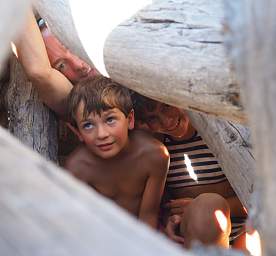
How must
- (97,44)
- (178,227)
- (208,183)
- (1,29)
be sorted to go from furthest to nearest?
(208,183)
(178,227)
(97,44)
(1,29)

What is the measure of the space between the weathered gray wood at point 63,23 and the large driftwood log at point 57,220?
0.95 m

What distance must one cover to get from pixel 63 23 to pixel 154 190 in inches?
38.0

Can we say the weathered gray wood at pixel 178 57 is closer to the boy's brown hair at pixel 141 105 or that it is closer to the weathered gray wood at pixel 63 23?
the weathered gray wood at pixel 63 23

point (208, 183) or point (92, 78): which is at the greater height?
point (92, 78)

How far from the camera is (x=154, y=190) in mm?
2717

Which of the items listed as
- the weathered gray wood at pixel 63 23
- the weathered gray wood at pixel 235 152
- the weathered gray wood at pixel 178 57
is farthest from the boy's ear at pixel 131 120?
the weathered gray wood at pixel 178 57

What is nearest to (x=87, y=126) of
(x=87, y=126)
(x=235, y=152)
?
(x=87, y=126)

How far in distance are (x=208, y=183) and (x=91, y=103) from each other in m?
0.49

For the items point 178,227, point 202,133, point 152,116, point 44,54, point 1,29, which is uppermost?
point 1,29

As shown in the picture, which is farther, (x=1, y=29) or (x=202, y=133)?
(x=202, y=133)

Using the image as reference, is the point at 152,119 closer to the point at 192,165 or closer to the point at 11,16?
the point at 192,165

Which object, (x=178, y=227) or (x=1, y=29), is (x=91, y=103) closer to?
(x=178, y=227)

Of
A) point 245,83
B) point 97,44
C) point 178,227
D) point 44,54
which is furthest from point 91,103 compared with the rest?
point 245,83

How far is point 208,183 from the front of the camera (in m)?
2.80
